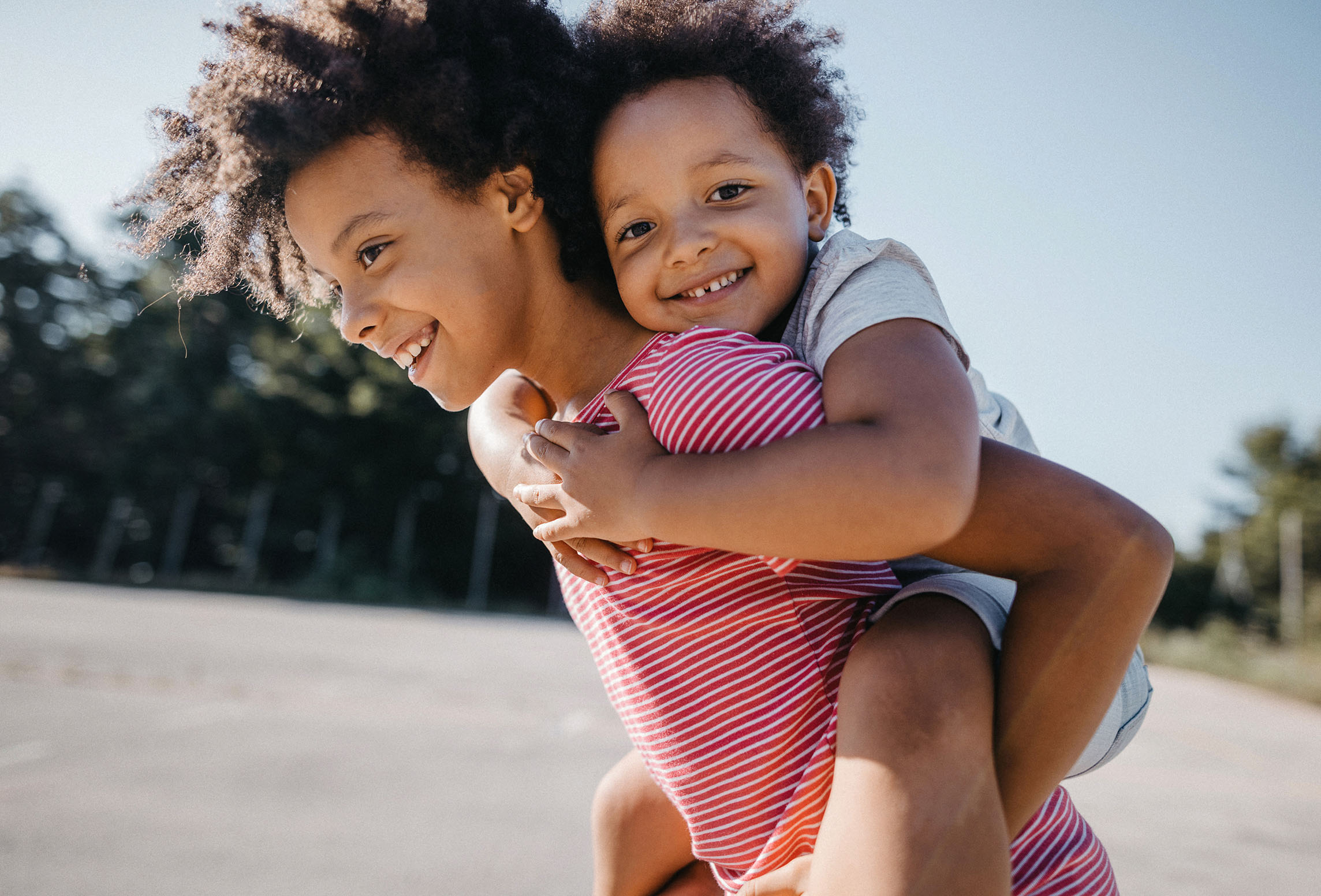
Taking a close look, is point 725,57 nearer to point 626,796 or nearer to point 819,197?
point 819,197

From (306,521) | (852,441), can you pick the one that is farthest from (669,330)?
(306,521)

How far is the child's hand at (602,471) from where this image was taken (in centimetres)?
101

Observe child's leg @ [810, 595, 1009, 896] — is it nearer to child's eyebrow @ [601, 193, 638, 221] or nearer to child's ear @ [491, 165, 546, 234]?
child's eyebrow @ [601, 193, 638, 221]

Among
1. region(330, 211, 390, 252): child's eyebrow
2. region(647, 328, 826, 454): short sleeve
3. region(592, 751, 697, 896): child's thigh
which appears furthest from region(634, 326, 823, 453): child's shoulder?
region(592, 751, 697, 896): child's thigh

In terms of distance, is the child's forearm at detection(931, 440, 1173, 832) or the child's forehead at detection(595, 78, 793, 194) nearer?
the child's forearm at detection(931, 440, 1173, 832)

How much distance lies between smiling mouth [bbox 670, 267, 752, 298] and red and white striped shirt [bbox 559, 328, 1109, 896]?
0.22 m

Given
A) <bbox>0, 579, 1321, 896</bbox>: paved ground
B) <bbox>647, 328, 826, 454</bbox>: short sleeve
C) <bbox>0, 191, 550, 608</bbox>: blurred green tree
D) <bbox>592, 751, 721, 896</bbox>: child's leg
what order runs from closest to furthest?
<bbox>647, 328, 826, 454</bbox>: short sleeve
<bbox>592, 751, 721, 896</bbox>: child's leg
<bbox>0, 579, 1321, 896</bbox>: paved ground
<bbox>0, 191, 550, 608</bbox>: blurred green tree

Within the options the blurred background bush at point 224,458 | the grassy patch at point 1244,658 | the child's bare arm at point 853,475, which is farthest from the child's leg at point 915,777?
the blurred background bush at point 224,458

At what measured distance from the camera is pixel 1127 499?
3.27 ft

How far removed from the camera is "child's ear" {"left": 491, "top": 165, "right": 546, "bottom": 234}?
1.44m

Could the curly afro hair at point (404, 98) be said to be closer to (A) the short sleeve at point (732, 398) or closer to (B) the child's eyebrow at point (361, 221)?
(B) the child's eyebrow at point (361, 221)

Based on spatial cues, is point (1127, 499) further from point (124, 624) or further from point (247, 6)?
point (124, 624)

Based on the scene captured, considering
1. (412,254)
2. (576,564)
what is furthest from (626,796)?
(412,254)

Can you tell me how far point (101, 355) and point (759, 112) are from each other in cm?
3594
